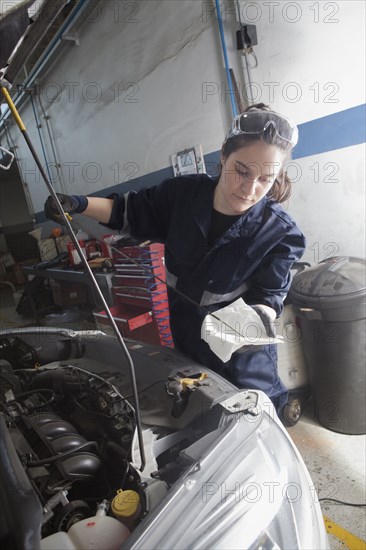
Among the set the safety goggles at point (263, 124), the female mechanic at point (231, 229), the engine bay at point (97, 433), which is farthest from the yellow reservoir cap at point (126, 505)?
the safety goggles at point (263, 124)

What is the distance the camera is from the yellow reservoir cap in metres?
0.65

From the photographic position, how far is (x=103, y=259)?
3.18 meters

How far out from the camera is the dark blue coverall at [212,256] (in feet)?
3.97

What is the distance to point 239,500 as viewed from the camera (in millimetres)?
651

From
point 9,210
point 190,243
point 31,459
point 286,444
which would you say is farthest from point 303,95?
point 9,210

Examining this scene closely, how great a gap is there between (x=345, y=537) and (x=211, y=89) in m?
2.71

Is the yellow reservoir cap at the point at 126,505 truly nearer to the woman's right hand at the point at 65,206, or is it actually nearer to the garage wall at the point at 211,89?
the woman's right hand at the point at 65,206

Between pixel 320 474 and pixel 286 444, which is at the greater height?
pixel 286 444

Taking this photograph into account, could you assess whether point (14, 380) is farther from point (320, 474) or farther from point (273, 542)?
point (320, 474)

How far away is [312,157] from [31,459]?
6.68 feet

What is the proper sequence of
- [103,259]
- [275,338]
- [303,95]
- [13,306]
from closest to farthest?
[275,338] < [303,95] < [103,259] < [13,306]

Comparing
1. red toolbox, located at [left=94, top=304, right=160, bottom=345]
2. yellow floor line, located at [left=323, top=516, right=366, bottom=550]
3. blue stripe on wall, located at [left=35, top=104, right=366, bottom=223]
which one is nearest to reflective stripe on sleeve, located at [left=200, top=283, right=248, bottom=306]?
yellow floor line, located at [left=323, top=516, right=366, bottom=550]

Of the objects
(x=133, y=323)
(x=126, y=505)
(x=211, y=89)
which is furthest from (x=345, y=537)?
(x=211, y=89)

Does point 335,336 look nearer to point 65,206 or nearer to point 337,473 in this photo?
point 337,473
